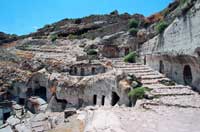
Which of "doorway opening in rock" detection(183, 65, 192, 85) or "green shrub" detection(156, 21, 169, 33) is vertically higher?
"green shrub" detection(156, 21, 169, 33)

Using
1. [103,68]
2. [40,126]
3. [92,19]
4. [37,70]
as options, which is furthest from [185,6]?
[92,19]

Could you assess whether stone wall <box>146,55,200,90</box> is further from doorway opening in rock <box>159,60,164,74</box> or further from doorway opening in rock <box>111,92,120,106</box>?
doorway opening in rock <box>111,92,120,106</box>

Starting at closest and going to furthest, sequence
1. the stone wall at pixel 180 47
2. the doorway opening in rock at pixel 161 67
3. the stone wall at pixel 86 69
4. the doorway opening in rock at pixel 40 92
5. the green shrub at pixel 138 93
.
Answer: the green shrub at pixel 138 93, the stone wall at pixel 180 47, the doorway opening in rock at pixel 161 67, the stone wall at pixel 86 69, the doorway opening in rock at pixel 40 92

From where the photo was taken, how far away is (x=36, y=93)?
2573cm

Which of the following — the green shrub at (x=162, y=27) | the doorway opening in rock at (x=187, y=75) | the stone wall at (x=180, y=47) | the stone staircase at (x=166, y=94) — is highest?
the green shrub at (x=162, y=27)

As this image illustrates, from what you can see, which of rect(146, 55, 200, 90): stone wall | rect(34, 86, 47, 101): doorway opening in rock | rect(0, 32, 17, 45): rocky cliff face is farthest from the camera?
rect(0, 32, 17, 45): rocky cliff face

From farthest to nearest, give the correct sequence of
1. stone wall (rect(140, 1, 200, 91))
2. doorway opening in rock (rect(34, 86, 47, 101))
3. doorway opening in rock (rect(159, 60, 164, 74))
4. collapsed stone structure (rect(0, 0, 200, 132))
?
doorway opening in rock (rect(34, 86, 47, 101)), doorway opening in rock (rect(159, 60, 164, 74)), stone wall (rect(140, 1, 200, 91)), collapsed stone structure (rect(0, 0, 200, 132))

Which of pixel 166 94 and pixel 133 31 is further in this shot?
pixel 133 31

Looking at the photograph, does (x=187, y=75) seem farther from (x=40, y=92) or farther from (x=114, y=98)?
(x=40, y=92)

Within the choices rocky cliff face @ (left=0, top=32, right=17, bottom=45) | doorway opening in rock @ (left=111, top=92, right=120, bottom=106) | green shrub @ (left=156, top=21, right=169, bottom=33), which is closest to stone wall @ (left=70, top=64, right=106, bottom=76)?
doorway opening in rock @ (left=111, top=92, right=120, bottom=106)

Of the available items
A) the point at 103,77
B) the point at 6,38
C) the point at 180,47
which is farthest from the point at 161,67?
the point at 6,38

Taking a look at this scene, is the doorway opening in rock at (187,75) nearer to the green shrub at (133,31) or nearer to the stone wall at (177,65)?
the stone wall at (177,65)

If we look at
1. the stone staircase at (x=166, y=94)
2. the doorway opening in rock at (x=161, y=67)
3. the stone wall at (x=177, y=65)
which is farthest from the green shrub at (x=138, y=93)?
the doorway opening in rock at (x=161, y=67)

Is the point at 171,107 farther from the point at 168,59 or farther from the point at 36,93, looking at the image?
the point at 36,93
